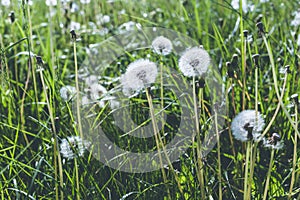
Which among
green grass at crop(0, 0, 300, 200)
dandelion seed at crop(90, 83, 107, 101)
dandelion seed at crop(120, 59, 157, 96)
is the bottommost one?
green grass at crop(0, 0, 300, 200)

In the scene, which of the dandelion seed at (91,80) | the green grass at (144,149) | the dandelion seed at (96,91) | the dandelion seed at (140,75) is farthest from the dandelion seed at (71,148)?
the dandelion seed at (91,80)

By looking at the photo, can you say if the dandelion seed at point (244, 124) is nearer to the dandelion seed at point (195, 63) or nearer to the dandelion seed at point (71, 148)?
the dandelion seed at point (195, 63)

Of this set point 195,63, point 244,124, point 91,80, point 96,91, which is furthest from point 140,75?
point 91,80

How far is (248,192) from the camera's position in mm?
1124

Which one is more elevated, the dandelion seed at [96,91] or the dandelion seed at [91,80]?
the dandelion seed at [91,80]

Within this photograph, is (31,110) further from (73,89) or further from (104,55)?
(104,55)

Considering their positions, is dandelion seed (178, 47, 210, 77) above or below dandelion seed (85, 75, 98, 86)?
above

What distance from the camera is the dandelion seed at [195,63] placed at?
4.10 ft

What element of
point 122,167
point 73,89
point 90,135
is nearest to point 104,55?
point 73,89

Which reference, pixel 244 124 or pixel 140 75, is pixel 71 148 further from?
pixel 244 124

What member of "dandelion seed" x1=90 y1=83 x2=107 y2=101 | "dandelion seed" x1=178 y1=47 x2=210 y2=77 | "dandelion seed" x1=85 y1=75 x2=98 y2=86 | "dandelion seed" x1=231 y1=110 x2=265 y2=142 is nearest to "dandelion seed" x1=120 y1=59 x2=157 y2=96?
"dandelion seed" x1=178 y1=47 x2=210 y2=77

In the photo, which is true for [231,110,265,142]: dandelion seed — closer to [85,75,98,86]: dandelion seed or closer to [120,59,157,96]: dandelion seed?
[120,59,157,96]: dandelion seed

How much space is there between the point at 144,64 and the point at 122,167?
0.28 metres

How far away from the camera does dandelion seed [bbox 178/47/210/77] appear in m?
1.25
